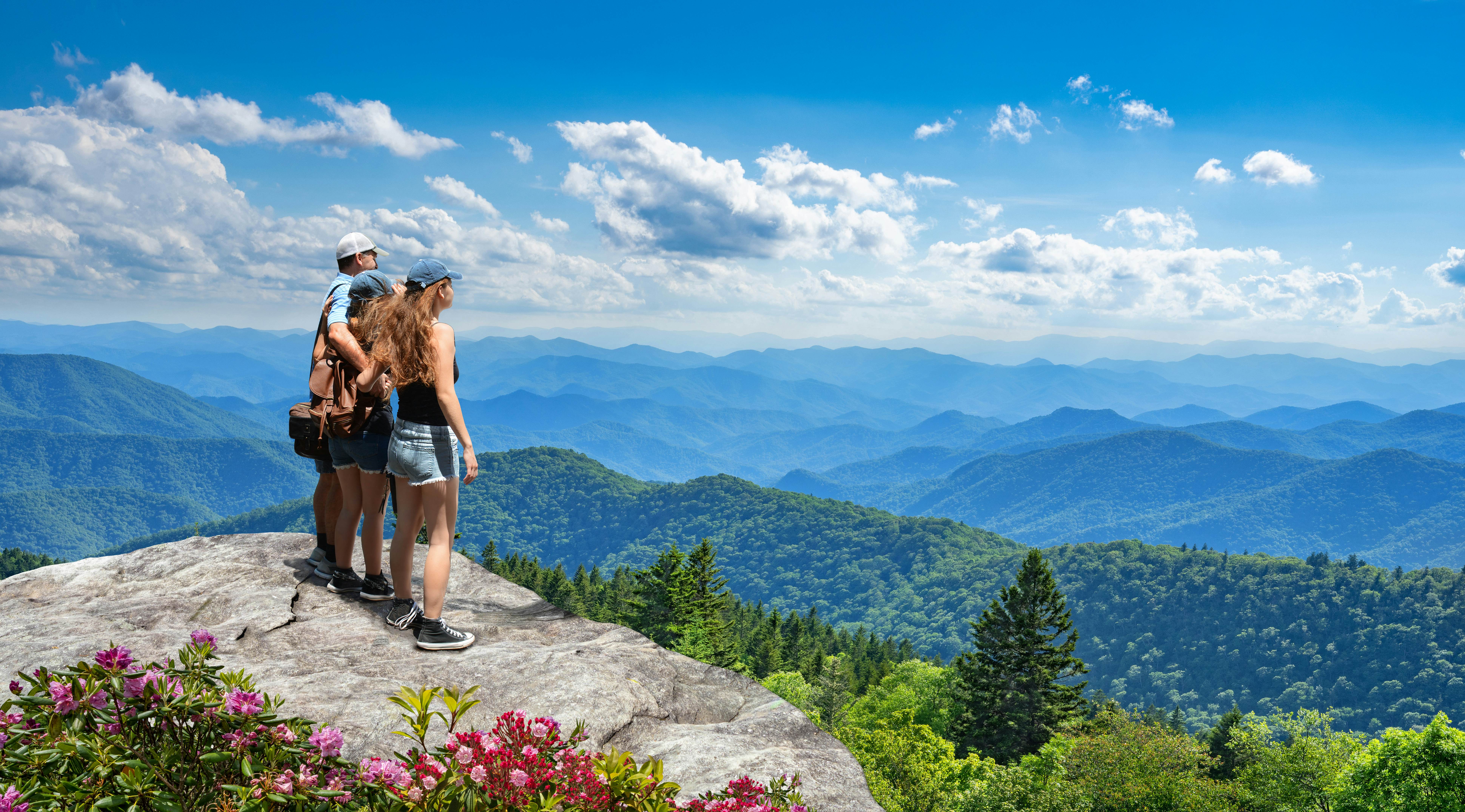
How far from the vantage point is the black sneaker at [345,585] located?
26.4ft

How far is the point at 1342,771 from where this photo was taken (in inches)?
1065

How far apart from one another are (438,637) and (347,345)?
9.74 ft

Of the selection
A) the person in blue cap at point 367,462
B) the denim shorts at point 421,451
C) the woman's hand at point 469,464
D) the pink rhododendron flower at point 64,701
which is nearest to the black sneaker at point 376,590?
the person in blue cap at point 367,462

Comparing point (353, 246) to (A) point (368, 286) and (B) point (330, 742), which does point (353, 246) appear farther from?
(B) point (330, 742)

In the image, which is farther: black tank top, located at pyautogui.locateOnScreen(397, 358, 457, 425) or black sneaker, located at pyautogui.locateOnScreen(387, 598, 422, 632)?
black sneaker, located at pyautogui.locateOnScreen(387, 598, 422, 632)

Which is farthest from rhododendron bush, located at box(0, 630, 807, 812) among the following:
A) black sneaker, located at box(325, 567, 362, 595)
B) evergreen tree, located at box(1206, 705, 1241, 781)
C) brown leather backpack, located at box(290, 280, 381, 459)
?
evergreen tree, located at box(1206, 705, 1241, 781)

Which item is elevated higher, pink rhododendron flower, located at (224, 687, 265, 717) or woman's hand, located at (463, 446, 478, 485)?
woman's hand, located at (463, 446, 478, 485)

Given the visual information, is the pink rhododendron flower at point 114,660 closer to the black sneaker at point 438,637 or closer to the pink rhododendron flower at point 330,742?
the pink rhododendron flower at point 330,742

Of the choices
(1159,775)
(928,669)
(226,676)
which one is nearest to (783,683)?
(928,669)

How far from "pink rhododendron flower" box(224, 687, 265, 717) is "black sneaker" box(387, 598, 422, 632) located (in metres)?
4.28

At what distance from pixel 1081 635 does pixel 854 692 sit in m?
164

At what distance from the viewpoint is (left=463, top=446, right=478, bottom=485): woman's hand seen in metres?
5.70

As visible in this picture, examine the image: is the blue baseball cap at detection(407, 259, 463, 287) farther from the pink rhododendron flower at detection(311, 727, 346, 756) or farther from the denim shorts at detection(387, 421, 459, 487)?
the pink rhododendron flower at detection(311, 727, 346, 756)

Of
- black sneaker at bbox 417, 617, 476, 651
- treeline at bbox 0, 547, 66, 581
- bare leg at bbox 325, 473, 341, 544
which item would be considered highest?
bare leg at bbox 325, 473, 341, 544
